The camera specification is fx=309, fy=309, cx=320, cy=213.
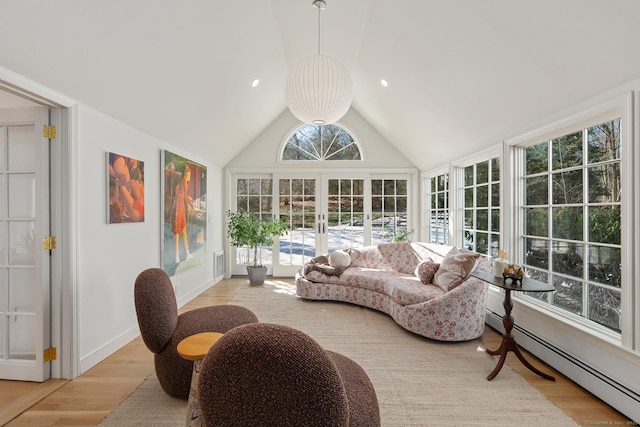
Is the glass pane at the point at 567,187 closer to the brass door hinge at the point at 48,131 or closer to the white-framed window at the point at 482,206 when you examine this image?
the white-framed window at the point at 482,206

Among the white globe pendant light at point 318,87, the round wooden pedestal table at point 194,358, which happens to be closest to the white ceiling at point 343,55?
the white globe pendant light at point 318,87

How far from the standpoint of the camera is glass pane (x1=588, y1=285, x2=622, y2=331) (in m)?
2.14

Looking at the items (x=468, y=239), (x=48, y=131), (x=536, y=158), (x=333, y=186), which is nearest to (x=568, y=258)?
(x=536, y=158)

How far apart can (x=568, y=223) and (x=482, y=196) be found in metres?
1.37

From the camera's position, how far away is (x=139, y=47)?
2418 mm

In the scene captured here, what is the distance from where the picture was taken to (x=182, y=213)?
4.21m

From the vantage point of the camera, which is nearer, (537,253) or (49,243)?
(49,243)

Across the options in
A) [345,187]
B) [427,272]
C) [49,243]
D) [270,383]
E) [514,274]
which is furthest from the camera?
[345,187]

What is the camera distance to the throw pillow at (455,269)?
3.25 metres

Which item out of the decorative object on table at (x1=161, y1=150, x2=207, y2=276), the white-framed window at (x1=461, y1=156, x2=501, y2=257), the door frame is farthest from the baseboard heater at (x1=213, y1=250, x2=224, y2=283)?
the white-framed window at (x1=461, y1=156, x2=501, y2=257)

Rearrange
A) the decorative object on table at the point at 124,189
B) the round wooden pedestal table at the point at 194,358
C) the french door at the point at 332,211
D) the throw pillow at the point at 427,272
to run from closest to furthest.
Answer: the round wooden pedestal table at the point at 194,358 < the decorative object on table at the point at 124,189 < the throw pillow at the point at 427,272 < the french door at the point at 332,211

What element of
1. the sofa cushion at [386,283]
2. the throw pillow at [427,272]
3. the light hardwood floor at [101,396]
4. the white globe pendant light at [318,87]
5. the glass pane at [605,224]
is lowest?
the light hardwood floor at [101,396]

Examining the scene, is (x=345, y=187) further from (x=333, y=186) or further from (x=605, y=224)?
(x=605, y=224)

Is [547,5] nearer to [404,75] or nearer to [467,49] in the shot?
[467,49]
